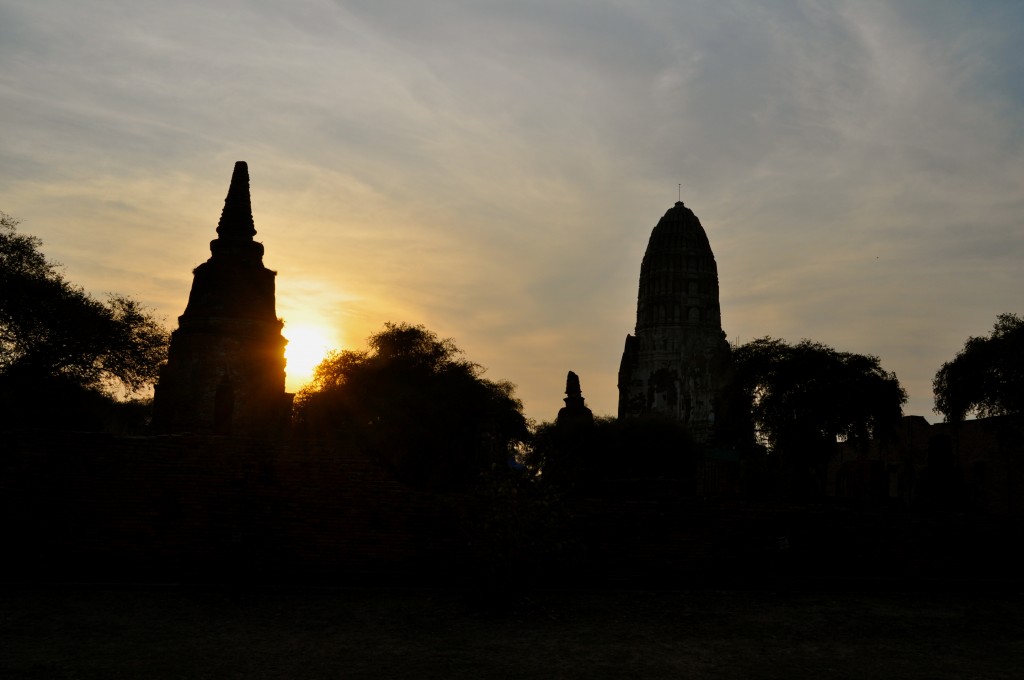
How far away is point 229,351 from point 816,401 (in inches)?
718

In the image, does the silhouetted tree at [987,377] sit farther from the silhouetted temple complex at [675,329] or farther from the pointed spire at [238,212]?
the silhouetted temple complex at [675,329]

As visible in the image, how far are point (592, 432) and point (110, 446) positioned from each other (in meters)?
12.3

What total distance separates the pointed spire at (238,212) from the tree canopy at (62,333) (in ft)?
17.9

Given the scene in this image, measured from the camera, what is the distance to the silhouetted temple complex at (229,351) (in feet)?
87.3

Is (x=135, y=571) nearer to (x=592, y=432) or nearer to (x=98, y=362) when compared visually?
(x=592, y=432)

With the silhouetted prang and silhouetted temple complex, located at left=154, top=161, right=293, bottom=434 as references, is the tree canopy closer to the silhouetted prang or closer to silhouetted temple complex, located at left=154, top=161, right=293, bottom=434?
silhouetted temple complex, located at left=154, top=161, right=293, bottom=434

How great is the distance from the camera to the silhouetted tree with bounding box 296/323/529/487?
33.8m

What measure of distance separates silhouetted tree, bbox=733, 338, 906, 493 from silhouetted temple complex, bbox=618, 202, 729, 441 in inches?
2008

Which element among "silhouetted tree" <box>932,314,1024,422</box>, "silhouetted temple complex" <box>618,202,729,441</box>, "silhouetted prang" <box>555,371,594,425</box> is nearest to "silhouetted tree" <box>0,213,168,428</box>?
"silhouetted prang" <box>555,371,594,425</box>

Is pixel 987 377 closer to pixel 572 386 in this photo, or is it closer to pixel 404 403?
pixel 572 386

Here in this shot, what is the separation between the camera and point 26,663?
8820 mm

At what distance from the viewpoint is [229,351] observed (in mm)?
A: 27094

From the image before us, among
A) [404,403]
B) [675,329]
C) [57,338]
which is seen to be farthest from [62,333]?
[675,329]

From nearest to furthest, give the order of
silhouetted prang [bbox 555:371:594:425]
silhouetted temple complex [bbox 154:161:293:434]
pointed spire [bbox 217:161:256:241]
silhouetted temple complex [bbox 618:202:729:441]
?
silhouetted prang [bbox 555:371:594:425], silhouetted temple complex [bbox 154:161:293:434], pointed spire [bbox 217:161:256:241], silhouetted temple complex [bbox 618:202:729:441]
